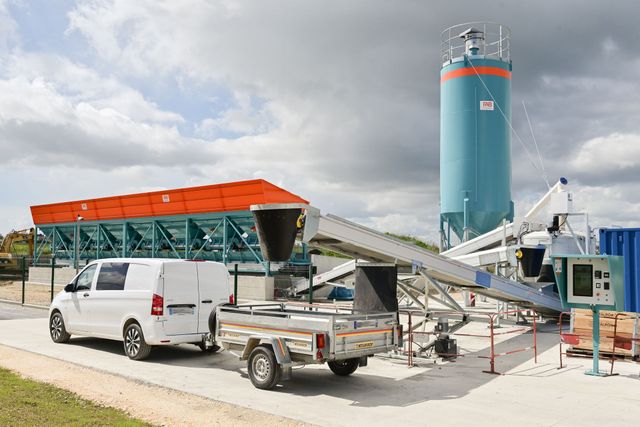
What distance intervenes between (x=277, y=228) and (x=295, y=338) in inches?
70.9

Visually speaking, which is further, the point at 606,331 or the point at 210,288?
the point at 606,331

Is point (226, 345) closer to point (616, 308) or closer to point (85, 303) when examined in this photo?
point (85, 303)

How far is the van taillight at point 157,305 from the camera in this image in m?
11.0

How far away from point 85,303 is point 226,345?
4386 millimetres

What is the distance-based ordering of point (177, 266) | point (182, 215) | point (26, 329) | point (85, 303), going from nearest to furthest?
point (177, 266) → point (85, 303) → point (26, 329) → point (182, 215)

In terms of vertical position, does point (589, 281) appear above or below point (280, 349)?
above

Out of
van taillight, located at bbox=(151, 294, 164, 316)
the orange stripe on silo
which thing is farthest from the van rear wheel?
the orange stripe on silo

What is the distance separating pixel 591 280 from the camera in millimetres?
10797

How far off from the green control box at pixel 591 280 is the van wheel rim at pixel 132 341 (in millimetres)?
8131

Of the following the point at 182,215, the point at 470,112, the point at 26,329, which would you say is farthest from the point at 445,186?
the point at 26,329

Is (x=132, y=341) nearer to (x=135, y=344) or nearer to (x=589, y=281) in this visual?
(x=135, y=344)

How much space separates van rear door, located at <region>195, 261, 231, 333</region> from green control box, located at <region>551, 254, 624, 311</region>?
6.56 m

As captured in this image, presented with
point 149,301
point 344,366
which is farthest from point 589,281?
point 149,301

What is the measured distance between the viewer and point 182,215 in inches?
1401
